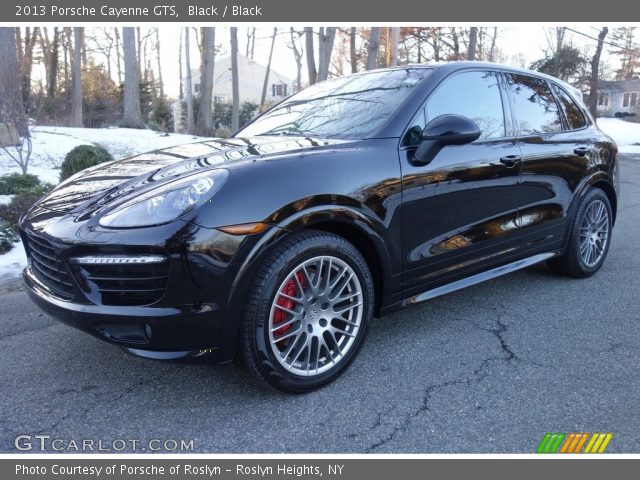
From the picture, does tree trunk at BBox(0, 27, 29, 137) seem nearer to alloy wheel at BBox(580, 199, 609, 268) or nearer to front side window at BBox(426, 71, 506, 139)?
front side window at BBox(426, 71, 506, 139)

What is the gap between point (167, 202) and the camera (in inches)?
92.9

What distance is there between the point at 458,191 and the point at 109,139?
12066 mm

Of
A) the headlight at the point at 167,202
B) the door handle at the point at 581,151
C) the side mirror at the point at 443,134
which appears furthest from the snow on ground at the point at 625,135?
the headlight at the point at 167,202

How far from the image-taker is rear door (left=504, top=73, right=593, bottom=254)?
12.4 feet

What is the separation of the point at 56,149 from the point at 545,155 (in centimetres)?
975

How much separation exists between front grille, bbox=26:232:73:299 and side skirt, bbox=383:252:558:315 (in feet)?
5.49

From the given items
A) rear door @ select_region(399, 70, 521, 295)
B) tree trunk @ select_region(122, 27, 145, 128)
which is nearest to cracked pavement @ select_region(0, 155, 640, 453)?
rear door @ select_region(399, 70, 521, 295)

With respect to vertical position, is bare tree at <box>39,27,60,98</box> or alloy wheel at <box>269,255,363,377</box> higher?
bare tree at <box>39,27,60,98</box>

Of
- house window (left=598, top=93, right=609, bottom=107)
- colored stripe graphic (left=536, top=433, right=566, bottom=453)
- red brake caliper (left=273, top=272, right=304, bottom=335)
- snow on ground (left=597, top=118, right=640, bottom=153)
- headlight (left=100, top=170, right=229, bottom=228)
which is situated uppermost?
headlight (left=100, top=170, right=229, bottom=228)

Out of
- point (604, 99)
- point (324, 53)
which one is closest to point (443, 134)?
point (324, 53)

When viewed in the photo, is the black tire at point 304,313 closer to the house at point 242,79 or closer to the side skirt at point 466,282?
the side skirt at point 466,282

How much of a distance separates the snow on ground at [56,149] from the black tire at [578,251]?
471cm

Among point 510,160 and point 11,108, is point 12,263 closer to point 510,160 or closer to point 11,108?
point 510,160

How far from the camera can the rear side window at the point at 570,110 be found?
14.3 feet
